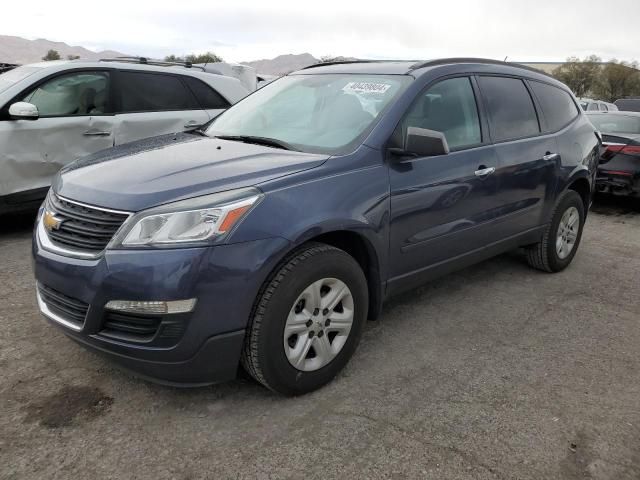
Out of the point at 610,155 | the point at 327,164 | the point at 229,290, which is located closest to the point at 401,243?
the point at 327,164

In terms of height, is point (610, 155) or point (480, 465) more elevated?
point (610, 155)

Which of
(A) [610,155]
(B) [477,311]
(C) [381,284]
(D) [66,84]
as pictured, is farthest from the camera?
(A) [610,155]

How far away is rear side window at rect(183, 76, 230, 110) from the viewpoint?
6.55 metres

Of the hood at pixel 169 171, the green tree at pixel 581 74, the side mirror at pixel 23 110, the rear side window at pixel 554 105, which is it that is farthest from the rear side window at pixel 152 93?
the green tree at pixel 581 74

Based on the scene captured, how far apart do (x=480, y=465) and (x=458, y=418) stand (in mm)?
346

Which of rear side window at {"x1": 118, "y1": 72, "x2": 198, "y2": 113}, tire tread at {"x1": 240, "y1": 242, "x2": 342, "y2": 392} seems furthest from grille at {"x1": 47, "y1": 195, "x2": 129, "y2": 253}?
rear side window at {"x1": 118, "y1": 72, "x2": 198, "y2": 113}

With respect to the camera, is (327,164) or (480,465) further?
(327,164)

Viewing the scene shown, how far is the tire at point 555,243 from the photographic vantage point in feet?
15.6

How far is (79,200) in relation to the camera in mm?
2713

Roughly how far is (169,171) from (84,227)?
1.61 feet

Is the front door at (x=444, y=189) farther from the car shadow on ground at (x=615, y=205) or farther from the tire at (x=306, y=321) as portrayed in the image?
the car shadow on ground at (x=615, y=205)

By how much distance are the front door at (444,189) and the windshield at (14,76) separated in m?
4.14

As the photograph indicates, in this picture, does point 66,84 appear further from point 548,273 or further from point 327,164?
point 548,273

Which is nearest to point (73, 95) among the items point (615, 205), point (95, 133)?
point (95, 133)
